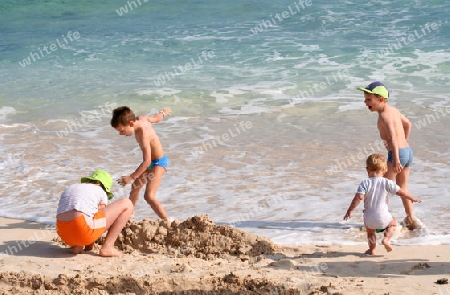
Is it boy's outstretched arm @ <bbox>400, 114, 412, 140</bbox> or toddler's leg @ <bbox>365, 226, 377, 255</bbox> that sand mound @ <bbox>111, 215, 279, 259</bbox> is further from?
boy's outstretched arm @ <bbox>400, 114, 412, 140</bbox>

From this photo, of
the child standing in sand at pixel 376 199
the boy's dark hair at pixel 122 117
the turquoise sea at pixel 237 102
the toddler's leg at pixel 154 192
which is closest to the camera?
the child standing in sand at pixel 376 199

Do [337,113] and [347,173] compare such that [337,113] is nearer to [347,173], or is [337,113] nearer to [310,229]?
[347,173]

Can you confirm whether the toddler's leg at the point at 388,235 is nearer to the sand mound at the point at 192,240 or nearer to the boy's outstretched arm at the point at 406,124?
the sand mound at the point at 192,240

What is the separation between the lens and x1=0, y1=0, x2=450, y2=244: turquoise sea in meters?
6.64

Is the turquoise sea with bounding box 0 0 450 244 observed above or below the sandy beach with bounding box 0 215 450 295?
above

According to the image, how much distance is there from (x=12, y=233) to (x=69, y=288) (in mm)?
1536

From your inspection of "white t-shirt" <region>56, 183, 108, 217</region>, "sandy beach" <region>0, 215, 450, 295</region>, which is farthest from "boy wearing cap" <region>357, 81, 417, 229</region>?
"white t-shirt" <region>56, 183, 108, 217</region>

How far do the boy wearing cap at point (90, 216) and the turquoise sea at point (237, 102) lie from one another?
1.21 metres

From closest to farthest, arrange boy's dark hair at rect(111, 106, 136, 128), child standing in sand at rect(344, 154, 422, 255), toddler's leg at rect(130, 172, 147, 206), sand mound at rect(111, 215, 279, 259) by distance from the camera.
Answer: child standing in sand at rect(344, 154, 422, 255) < sand mound at rect(111, 215, 279, 259) < boy's dark hair at rect(111, 106, 136, 128) < toddler's leg at rect(130, 172, 147, 206)

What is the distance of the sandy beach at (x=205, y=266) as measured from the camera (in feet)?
14.4

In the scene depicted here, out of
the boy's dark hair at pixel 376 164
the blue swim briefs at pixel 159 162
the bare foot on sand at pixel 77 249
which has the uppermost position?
the boy's dark hair at pixel 376 164

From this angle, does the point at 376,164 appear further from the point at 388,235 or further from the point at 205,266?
the point at 205,266

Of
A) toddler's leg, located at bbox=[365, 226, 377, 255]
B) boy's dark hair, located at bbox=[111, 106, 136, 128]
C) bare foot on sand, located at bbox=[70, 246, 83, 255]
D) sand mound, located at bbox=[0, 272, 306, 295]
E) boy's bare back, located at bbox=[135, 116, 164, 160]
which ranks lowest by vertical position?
sand mound, located at bbox=[0, 272, 306, 295]

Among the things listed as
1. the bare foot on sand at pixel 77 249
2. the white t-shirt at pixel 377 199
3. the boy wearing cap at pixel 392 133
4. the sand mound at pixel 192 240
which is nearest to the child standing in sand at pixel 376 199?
the white t-shirt at pixel 377 199
